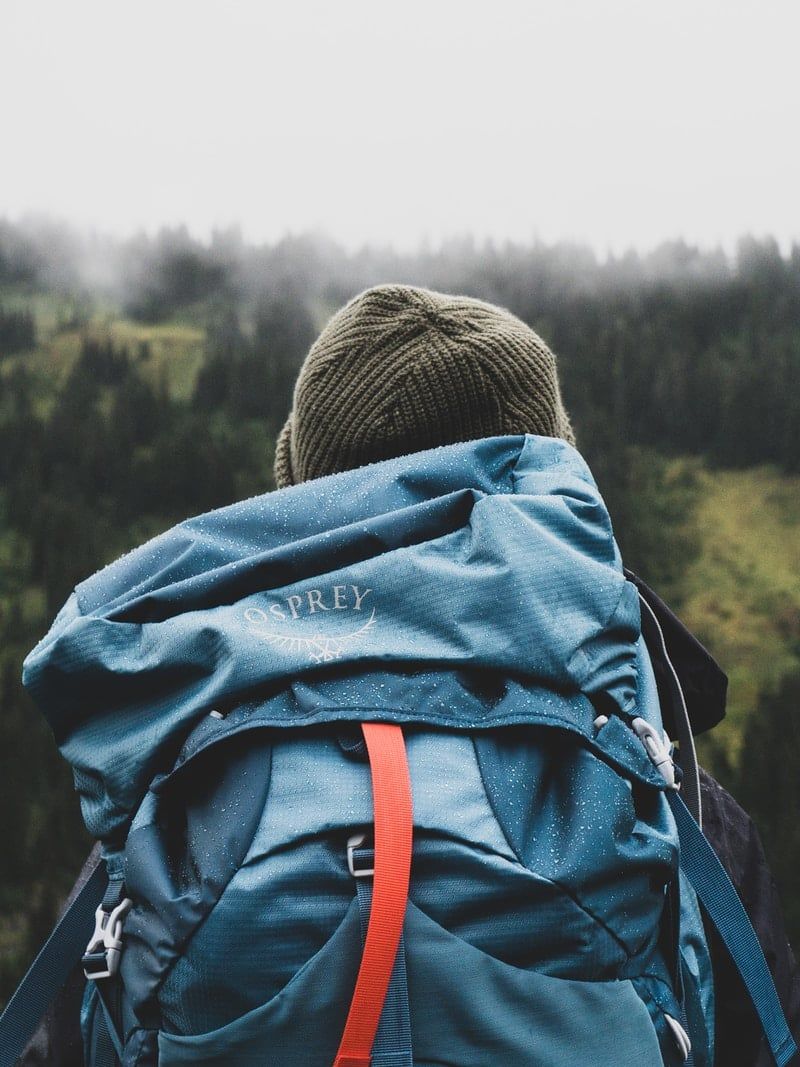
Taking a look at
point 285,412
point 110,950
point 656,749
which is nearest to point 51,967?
point 110,950

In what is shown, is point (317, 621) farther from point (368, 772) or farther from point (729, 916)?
Answer: point (729, 916)

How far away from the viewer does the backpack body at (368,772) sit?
789mm

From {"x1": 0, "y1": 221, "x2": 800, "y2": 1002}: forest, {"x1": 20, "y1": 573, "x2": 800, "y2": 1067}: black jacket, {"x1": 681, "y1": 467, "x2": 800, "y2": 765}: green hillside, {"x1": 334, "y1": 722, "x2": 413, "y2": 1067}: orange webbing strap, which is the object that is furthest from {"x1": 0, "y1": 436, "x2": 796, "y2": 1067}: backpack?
{"x1": 681, "y1": 467, "x2": 800, "y2": 765}: green hillside

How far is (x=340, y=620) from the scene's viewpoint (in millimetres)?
938

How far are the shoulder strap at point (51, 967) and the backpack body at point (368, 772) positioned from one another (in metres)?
0.06

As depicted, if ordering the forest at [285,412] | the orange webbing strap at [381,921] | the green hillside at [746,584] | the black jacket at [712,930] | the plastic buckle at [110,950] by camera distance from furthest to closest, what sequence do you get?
the forest at [285,412], the green hillside at [746,584], the black jacket at [712,930], the plastic buckle at [110,950], the orange webbing strap at [381,921]

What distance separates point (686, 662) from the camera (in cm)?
127

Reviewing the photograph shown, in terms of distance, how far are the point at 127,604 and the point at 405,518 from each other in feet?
0.99

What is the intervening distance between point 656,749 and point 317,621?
0.37m

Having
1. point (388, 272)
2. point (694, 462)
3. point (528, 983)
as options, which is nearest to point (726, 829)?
point (528, 983)

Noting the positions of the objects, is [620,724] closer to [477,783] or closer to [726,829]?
[477,783]

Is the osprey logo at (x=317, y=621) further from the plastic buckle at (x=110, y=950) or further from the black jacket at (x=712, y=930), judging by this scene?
the black jacket at (x=712, y=930)

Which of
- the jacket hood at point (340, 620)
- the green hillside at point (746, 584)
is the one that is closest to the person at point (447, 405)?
the jacket hood at point (340, 620)

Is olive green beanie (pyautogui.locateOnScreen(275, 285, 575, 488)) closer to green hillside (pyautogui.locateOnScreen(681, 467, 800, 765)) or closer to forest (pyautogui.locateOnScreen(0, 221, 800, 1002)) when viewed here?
forest (pyautogui.locateOnScreen(0, 221, 800, 1002))
